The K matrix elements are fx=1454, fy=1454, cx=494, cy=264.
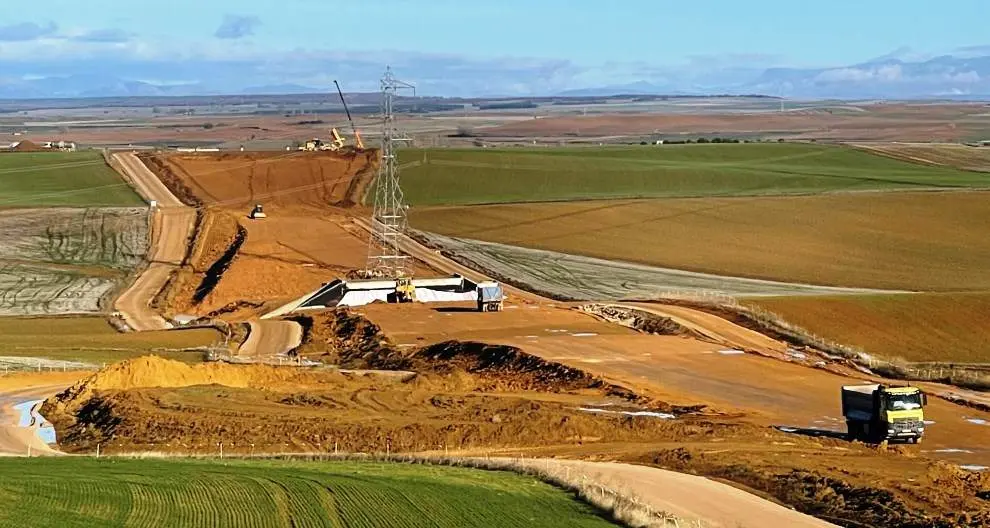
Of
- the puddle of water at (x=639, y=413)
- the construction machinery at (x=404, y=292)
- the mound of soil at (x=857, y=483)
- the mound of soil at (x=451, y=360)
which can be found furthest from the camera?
the construction machinery at (x=404, y=292)

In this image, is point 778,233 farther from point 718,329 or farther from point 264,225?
point 718,329

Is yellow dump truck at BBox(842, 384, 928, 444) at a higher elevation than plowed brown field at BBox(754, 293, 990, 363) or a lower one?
higher

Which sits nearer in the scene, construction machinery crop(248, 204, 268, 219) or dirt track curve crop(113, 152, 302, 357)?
dirt track curve crop(113, 152, 302, 357)

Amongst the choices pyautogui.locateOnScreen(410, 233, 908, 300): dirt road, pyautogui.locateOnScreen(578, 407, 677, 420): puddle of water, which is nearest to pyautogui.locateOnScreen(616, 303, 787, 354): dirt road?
pyautogui.locateOnScreen(410, 233, 908, 300): dirt road

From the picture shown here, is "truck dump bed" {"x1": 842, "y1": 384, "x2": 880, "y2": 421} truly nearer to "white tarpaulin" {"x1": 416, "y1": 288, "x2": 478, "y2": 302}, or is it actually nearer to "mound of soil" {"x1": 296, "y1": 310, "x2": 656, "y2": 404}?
"mound of soil" {"x1": 296, "y1": 310, "x2": 656, "y2": 404}

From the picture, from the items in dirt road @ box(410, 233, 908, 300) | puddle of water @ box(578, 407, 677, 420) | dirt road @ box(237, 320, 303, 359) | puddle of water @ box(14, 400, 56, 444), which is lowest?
dirt road @ box(410, 233, 908, 300)

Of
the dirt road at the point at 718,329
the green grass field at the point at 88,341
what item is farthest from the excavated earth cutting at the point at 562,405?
the green grass field at the point at 88,341

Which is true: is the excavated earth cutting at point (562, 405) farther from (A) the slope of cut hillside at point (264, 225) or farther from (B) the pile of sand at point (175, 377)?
(A) the slope of cut hillside at point (264, 225)

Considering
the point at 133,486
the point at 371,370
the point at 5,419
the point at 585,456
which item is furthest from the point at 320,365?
the point at 133,486

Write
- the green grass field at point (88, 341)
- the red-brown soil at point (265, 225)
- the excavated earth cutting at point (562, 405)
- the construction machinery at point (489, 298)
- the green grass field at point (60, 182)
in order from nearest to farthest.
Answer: the excavated earth cutting at point (562, 405) < the green grass field at point (88, 341) < the construction machinery at point (489, 298) < the red-brown soil at point (265, 225) < the green grass field at point (60, 182)
